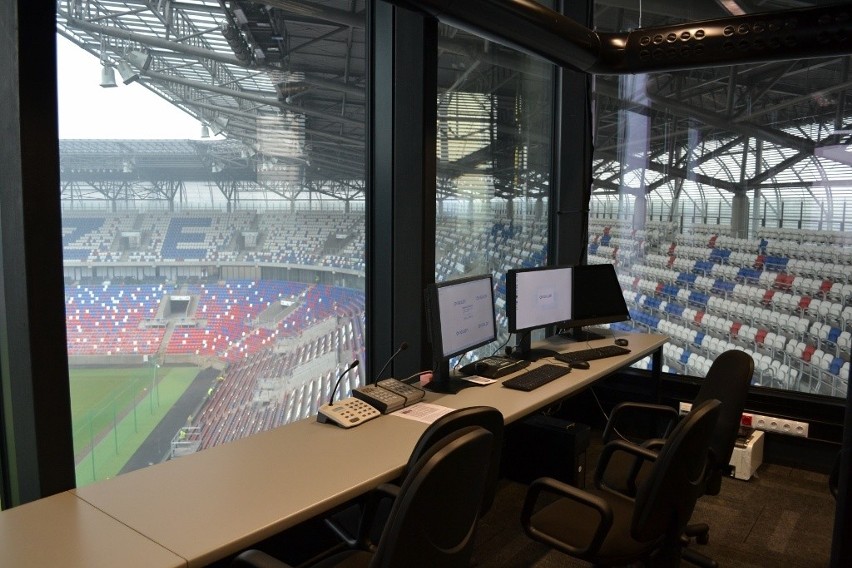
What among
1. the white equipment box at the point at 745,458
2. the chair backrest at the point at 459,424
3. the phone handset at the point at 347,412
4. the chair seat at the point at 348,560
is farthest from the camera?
the white equipment box at the point at 745,458

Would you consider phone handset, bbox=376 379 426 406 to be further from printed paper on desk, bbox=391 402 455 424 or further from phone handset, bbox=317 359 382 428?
phone handset, bbox=317 359 382 428

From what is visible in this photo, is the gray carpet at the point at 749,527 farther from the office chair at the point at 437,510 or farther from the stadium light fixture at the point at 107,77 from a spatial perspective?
the stadium light fixture at the point at 107,77

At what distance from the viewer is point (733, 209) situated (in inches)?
167

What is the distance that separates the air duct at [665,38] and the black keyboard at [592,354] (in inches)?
62.5

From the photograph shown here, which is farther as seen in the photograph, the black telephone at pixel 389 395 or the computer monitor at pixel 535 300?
the computer monitor at pixel 535 300

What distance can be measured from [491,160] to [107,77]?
2463 mm

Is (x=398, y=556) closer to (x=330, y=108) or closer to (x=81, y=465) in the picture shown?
(x=81, y=465)

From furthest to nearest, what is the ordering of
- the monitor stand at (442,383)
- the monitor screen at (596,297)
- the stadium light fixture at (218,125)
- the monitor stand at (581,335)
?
the monitor stand at (581,335)
the monitor screen at (596,297)
the monitor stand at (442,383)
the stadium light fixture at (218,125)

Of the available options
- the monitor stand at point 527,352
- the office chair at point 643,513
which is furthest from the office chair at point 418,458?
the monitor stand at point 527,352

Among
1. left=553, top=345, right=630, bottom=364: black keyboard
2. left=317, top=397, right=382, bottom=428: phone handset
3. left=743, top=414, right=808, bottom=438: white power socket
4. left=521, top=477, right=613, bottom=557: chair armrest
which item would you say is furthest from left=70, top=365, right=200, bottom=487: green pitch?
left=743, top=414, right=808, bottom=438: white power socket

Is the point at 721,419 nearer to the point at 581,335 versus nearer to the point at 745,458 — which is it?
the point at 745,458

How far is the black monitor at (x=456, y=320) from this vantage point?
288cm

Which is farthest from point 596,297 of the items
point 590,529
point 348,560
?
point 348,560

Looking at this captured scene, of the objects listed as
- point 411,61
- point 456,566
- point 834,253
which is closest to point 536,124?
point 411,61
